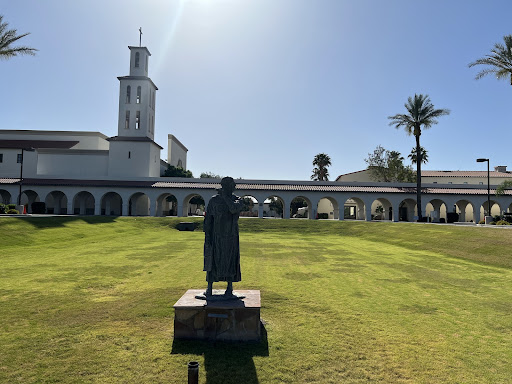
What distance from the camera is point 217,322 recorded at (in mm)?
6074

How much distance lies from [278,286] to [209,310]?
4.49 meters

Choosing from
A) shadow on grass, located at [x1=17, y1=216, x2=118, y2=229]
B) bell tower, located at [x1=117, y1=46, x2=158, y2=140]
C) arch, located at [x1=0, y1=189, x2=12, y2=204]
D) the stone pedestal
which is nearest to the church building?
bell tower, located at [x1=117, y1=46, x2=158, y2=140]

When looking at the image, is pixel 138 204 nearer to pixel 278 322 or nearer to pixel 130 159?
pixel 130 159

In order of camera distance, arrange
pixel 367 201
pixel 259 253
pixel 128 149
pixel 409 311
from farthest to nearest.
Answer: pixel 128 149, pixel 367 201, pixel 259 253, pixel 409 311

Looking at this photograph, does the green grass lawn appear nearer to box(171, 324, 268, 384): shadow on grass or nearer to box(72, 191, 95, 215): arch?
box(171, 324, 268, 384): shadow on grass

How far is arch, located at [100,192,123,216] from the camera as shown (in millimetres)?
49156

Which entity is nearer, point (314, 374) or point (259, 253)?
point (314, 374)

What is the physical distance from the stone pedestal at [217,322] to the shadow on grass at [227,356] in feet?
0.38

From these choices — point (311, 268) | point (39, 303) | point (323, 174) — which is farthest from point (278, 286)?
point (323, 174)

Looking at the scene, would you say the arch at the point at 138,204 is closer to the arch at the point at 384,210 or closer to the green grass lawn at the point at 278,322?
the green grass lawn at the point at 278,322

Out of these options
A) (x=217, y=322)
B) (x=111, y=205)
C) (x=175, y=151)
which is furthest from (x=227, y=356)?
(x=175, y=151)

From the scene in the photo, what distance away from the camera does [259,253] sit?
58.5 feet

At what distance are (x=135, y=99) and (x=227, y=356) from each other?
177ft

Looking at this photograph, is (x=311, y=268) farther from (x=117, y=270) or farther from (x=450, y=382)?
(x=450, y=382)
